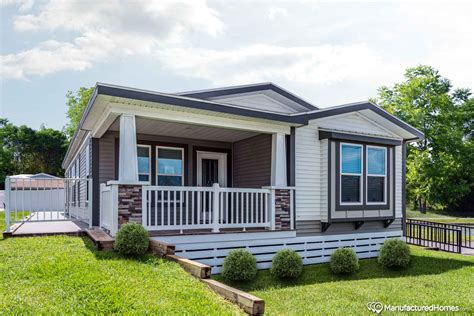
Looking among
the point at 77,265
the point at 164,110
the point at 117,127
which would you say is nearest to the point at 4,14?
the point at 117,127

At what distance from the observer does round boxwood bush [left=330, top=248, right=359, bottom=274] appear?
8.01 meters

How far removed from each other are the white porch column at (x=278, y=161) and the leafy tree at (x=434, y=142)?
19.9 meters

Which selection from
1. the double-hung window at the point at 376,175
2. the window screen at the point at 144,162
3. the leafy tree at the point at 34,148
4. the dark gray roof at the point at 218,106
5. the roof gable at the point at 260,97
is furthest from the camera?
the leafy tree at the point at 34,148

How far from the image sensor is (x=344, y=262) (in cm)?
799

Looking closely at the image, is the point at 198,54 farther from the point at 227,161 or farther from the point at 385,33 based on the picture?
the point at 385,33

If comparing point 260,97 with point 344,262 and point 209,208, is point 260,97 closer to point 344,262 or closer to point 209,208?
point 209,208

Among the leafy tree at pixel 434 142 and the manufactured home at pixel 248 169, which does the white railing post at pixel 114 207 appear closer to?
the manufactured home at pixel 248 169

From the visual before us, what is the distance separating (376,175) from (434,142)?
65.8 feet

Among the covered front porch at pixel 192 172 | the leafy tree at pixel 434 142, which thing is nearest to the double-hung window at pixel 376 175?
the covered front porch at pixel 192 172

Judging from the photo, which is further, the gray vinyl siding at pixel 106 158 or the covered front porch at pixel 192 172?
the gray vinyl siding at pixel 106 158

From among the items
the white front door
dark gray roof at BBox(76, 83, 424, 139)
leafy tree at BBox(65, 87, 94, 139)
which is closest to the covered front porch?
the white front door

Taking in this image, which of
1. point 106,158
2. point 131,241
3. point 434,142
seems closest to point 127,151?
point 131,241

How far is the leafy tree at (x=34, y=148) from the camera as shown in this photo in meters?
38.6

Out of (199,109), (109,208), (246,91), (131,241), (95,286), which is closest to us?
(95,286)
